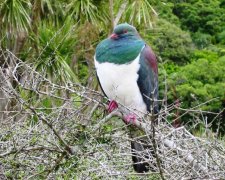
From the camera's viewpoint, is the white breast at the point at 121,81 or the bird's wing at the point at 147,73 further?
the bird's wing at the point at 147,73

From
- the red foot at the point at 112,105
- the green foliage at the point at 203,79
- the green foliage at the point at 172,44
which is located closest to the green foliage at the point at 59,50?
the red foot at the point at 112,105

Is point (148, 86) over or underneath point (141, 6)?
over

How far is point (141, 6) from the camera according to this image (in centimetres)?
1184

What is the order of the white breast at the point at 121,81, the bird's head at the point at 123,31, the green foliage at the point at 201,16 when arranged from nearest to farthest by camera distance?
1. the white breast at the point at 121,81
2. the bird's head at the point at 123,31
3. the green foliage at the point at 201,16

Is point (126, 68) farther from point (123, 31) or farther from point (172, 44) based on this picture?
point (172, 44)

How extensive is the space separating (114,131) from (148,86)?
3.92 ft

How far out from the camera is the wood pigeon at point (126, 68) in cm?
458

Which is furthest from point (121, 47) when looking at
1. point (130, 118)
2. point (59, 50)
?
point (59, 50)

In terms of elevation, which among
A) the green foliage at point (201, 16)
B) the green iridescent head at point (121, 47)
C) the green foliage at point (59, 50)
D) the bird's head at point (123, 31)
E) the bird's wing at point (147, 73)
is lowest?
the green foliage at point (201, 16)

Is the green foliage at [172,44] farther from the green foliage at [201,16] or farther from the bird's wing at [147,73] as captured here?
the bird's wing at [147,73]

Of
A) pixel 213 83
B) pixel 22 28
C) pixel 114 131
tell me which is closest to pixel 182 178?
pixel 114 131

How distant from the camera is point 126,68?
4629mm

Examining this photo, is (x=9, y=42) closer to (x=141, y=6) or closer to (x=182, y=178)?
(x=141, y=6)

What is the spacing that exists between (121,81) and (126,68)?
86 millimetres
